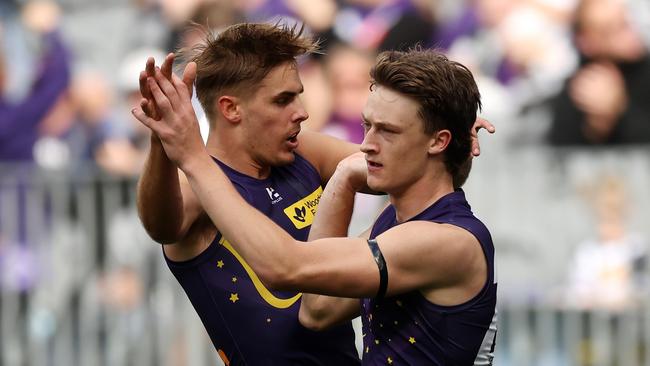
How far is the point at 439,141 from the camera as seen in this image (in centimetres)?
510

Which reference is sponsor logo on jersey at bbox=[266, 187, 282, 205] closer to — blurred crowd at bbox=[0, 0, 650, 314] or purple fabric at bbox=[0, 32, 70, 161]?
blurred crowd at bbox=[0, 0, 650, 314]

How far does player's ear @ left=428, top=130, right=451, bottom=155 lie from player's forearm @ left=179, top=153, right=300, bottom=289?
648mm

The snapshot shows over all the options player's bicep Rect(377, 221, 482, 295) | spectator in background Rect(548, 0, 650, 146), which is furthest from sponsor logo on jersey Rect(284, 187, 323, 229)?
spectator in background Rect(548, 0, 650, 146)

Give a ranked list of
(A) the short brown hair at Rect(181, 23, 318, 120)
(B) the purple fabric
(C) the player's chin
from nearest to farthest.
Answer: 1. (A) the short brown hair at Rect(181, 23, 318, 120)
2. (C) the player's chin
3. (B) the purple fabric

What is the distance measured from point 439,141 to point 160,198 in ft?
3.73

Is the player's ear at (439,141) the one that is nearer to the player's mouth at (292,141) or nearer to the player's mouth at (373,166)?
the player's mouth at (373,166)

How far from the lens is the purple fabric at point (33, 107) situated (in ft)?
38.0

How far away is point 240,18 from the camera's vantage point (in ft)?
37.6

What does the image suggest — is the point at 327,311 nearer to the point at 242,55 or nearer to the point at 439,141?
the point at 439,141

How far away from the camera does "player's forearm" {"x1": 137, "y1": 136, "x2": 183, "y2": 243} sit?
17.4ft

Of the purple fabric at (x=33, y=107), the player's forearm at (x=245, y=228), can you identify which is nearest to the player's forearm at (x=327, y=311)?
the player's forearm at (x=245, y=228)

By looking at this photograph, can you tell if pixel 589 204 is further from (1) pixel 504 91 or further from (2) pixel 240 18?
(2) pixel 240 18

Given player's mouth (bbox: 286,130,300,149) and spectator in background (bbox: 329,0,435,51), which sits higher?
spectator in background (bbox: 329,0,435,51)

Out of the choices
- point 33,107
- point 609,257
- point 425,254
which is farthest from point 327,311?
point 33,107
